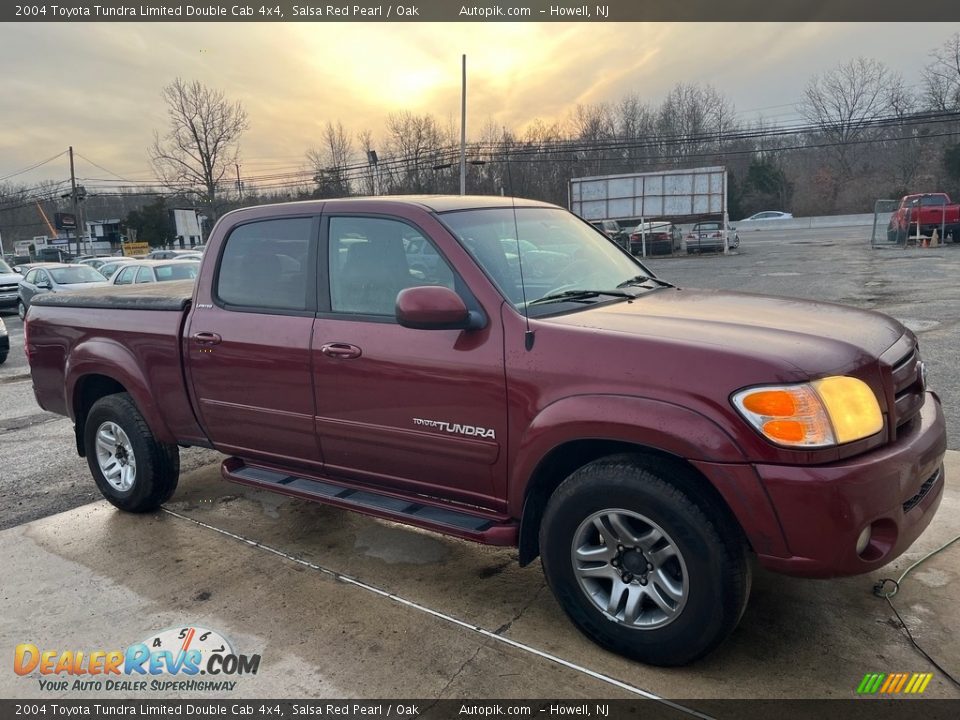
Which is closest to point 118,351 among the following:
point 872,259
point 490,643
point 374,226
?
point 374,226

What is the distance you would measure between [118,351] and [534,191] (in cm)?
3051

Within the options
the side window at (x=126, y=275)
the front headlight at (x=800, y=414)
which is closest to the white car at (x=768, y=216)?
the side window at (x=126, y=275)

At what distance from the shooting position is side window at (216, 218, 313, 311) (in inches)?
148

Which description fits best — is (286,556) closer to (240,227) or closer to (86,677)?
(86,677)

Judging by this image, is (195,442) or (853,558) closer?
(853,558)

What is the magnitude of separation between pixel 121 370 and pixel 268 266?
1.35 metres

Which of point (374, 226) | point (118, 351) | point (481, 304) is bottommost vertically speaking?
point (118, 351)

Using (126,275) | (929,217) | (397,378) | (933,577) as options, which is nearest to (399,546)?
(397,378)

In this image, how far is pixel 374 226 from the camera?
3531 millimetres

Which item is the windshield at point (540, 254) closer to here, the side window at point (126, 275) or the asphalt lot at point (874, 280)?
the asphalt lot at point (874, 280)

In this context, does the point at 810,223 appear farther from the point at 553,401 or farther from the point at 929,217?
the point at 553,401

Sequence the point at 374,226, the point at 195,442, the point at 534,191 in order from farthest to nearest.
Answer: the point at 534,191 → the point at 195,442 → the point at 374,226

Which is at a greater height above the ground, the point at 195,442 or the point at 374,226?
the point at 374,226

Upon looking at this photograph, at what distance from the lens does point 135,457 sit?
4.51 meters
